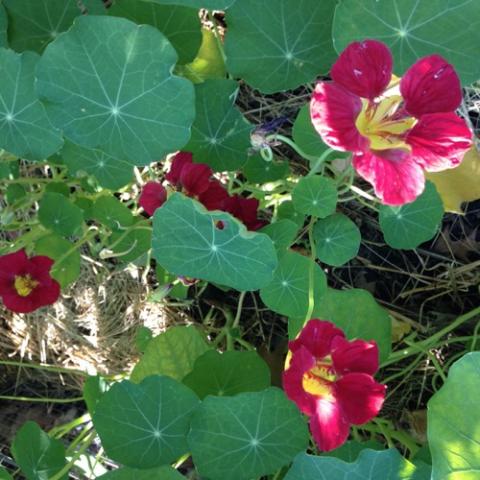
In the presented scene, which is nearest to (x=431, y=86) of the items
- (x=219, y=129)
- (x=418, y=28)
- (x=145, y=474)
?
(x=418, y=28)

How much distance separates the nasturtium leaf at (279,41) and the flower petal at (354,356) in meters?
0.47

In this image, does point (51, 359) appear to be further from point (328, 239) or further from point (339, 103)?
point (339, 103)

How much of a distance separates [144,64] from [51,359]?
4.20ft

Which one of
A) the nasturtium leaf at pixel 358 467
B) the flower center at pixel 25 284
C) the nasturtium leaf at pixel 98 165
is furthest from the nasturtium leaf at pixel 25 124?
the nasturtium leaf at pixel 358 467

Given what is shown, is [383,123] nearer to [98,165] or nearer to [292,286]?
[292,286]

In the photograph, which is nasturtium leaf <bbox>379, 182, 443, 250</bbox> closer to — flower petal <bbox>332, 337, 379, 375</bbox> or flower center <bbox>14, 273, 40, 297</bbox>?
flower petal <bbox>332, 337, 379, 375</bbox>

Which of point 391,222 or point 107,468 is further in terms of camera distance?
point 107,468

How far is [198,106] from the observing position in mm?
1275

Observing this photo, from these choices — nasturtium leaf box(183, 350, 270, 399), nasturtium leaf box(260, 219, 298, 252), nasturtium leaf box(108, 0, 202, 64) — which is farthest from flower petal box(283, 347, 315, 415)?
nasturtium leaf box(108, 0, 202, 64)

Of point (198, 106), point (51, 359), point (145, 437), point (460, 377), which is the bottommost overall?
point (51, 359)

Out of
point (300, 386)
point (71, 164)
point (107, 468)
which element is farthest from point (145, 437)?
point (107, 468)

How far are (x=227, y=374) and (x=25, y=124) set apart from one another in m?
0.60

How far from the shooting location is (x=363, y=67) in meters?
0.96

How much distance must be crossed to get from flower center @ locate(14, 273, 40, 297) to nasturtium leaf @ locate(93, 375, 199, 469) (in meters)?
0.32
